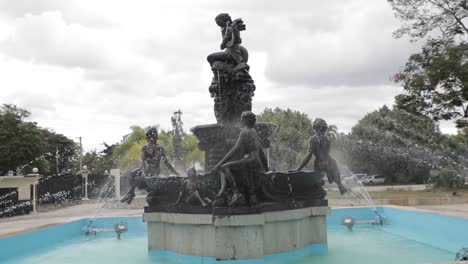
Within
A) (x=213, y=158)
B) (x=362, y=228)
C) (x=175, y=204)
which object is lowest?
(x=362, y=228)

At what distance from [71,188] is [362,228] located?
80.3 feet

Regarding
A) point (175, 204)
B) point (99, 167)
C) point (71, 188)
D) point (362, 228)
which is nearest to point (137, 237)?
point (175, 204)

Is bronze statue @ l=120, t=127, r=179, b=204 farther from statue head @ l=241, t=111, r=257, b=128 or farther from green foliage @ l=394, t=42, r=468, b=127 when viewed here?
green foliage @ l=394, t=42, r=468, b=127

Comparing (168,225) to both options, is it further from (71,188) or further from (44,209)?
(71,188)

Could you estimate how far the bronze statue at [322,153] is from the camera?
9.38 m

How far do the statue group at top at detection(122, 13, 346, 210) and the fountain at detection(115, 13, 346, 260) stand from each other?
0.02m

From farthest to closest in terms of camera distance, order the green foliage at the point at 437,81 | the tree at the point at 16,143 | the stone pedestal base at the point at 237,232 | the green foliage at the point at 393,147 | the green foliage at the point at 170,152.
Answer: the green foliage at the point at 393,147 < the green foliage at the point at 170,152 < the tree at the point at 16,143 < the green foliage at the point at 437,81 < the stone pedestal base at the point at 237,232

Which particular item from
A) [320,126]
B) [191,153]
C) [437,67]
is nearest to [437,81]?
[437,67]

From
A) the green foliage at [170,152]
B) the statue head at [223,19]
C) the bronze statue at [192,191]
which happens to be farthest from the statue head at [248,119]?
the green foliage at [170,152]

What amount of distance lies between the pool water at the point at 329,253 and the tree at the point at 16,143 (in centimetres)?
2736

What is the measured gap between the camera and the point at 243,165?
7789 mm

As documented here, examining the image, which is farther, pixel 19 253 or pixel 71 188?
pixel 71 188

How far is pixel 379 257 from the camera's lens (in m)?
8.02

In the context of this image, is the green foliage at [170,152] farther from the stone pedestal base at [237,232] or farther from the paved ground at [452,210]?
the stone pedestal base at [237,232]
